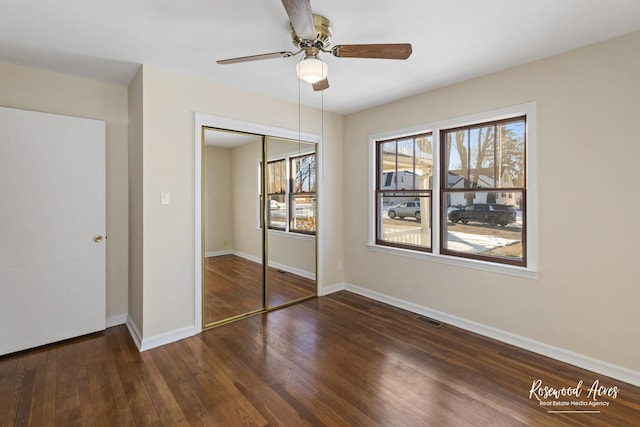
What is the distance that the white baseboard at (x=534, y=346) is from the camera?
234 centimetres

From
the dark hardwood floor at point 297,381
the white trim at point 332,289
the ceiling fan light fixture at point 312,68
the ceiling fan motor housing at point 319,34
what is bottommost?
the dark hardwood floor at point 297,381

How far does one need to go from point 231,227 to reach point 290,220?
0.82 metres

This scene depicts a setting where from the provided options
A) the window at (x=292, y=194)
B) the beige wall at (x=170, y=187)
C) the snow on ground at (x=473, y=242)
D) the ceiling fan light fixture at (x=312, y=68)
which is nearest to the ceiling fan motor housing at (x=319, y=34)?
the ceiling fan light fixture at (x=312, y=68)

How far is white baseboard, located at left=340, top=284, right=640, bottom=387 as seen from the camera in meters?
2.34

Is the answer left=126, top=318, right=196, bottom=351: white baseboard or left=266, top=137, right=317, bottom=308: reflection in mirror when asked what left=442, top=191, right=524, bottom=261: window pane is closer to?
left=266, top=137, right=317, bottom=308: reflection in mirror

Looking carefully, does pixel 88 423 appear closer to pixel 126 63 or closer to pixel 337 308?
pixel 337 308

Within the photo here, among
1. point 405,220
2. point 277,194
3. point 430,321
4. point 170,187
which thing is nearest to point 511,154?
point 405,220

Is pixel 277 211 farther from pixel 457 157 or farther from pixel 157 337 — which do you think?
pixel 457 157

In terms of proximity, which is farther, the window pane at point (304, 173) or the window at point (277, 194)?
the window pane at point (304, 173)

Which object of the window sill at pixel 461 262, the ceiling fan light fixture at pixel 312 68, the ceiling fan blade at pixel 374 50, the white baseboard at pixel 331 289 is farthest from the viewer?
the white baseboard at pixel 331 289

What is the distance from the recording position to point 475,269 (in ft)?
10.4

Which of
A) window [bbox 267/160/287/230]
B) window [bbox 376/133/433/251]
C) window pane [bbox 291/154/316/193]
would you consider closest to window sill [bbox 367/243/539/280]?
window [bbox 376/133/433/251]

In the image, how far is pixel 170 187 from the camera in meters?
2.97

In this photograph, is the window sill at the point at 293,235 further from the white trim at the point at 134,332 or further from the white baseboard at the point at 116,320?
the white baseboard at the point at 116,320
